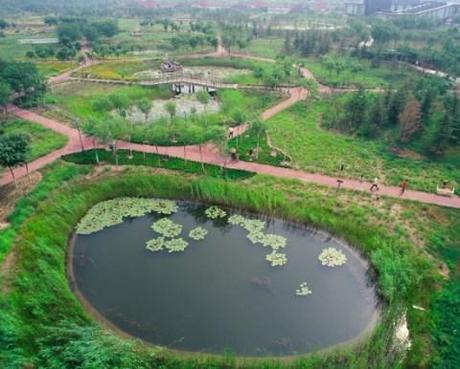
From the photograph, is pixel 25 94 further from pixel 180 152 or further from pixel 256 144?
pixel 256 144

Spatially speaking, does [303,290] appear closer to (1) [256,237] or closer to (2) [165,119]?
(1) [256,237]

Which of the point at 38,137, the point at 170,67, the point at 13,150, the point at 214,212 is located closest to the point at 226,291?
the point at 214,212

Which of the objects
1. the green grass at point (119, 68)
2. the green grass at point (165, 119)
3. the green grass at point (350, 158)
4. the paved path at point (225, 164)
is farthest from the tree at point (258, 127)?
the green grass at point (119, 68)

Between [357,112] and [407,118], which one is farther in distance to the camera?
[357,112]

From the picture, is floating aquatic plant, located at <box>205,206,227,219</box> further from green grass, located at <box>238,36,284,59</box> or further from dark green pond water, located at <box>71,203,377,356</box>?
green grass, located at <box>238,36,284,59</box>

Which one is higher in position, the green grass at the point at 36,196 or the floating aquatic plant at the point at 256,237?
the green grass at the point at 36,196

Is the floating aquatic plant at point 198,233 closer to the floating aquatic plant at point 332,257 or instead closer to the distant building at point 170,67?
the floating aquatic plant at point 332,257
